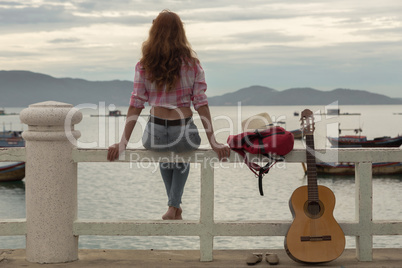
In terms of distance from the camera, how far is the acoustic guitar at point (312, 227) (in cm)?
476

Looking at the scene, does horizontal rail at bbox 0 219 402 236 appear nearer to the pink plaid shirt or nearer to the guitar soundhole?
the guitar soundhole

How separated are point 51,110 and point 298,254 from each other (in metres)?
2.48

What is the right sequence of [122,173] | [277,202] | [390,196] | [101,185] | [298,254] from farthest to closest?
[122,173] → [101,185] → [390,196] → [277,202] → [298,254]

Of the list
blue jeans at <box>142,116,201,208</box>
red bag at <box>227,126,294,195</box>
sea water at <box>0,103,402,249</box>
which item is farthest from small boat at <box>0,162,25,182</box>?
red bag at <box>227,126,294,195</box>

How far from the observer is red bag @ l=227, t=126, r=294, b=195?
15.9 feet

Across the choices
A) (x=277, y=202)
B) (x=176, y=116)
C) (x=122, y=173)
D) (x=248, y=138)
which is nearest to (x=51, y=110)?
(x=176, y=116)

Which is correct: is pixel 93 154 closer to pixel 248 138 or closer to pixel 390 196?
pixel 248 138

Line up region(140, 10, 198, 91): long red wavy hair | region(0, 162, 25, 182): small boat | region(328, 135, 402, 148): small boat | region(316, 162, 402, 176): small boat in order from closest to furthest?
region(140, 10, 198, 91): long red wavy hair, region(0, 162, 25, 182): small boat, region(316, 162, 402, 176): small boat, region(328, 135, 402, 148): small boat

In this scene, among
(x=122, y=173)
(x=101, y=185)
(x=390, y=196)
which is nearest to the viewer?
(x=390, y=196)

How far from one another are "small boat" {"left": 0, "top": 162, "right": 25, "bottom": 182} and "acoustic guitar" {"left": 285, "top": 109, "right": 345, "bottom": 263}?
1490 inches

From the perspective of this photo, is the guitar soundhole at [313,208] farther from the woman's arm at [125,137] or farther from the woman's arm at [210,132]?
the woman's arm at [125,137]

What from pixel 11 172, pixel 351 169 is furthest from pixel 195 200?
pixel 351 169

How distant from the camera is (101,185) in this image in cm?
4284

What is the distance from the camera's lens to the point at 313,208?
4844 mm
